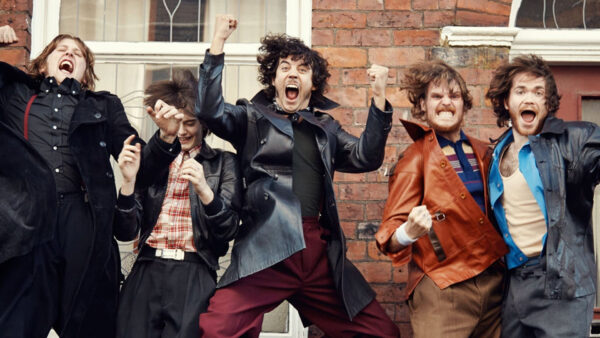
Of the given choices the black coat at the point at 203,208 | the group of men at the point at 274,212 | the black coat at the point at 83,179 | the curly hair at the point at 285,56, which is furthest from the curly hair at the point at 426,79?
the black coat at the point at 83,179

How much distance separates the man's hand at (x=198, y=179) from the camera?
12.1ft

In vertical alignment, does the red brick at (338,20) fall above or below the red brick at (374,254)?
above

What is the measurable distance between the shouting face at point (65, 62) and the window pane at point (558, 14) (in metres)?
2.88

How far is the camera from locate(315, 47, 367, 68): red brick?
5129mm

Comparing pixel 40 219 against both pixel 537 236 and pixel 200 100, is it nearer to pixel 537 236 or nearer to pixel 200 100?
pixel 200 100

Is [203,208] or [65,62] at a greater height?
[65,62]

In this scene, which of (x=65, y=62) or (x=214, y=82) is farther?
(x=65, y=62)

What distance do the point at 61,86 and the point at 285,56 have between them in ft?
3.67

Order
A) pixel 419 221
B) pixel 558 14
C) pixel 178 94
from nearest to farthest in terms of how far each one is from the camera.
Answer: pixel 419 221
pixel 178 94
pixel 558 14

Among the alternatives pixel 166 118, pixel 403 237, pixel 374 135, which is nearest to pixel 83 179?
pixel 166 118

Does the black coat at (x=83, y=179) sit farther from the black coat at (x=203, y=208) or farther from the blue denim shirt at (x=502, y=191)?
the blue denim shirt at (x=502, y=191)

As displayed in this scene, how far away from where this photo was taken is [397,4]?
5184mm

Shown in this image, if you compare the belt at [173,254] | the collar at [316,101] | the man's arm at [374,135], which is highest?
the collar at [316,101]

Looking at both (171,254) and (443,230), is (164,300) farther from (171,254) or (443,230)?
(443,230)
